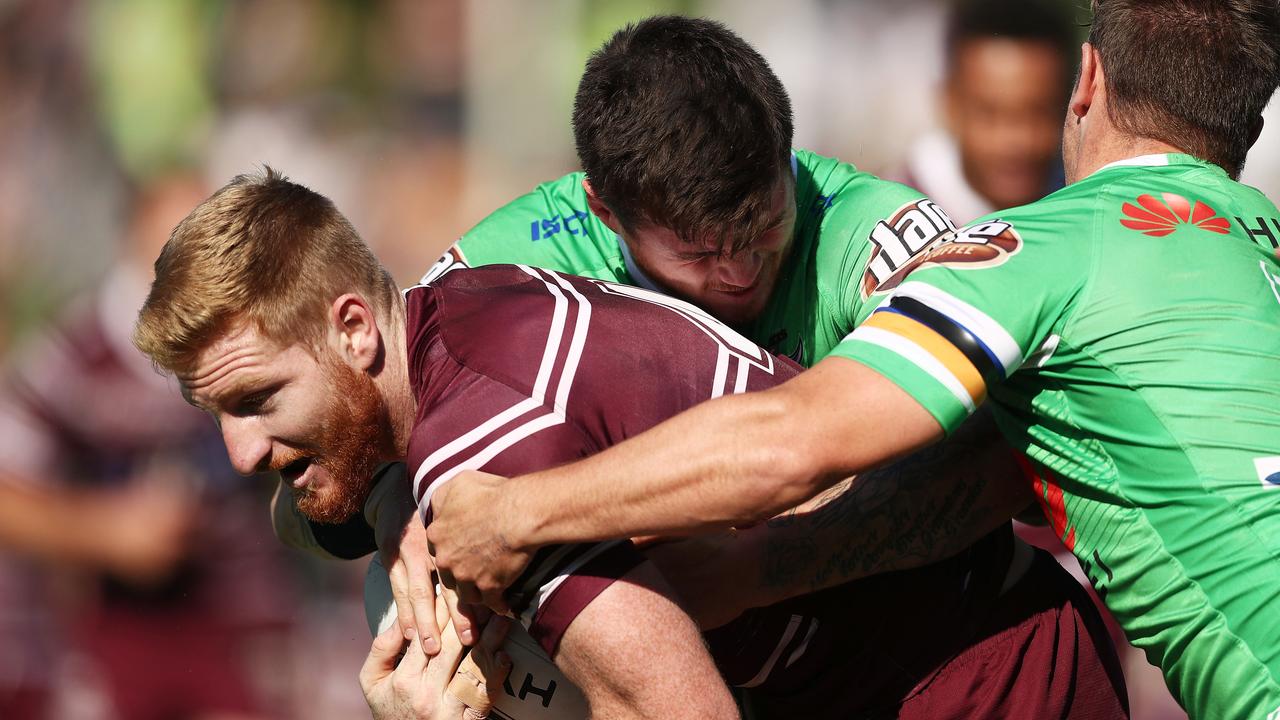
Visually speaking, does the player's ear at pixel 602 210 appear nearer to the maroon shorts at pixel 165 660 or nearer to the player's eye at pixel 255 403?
the player's eye at pixel 255 403

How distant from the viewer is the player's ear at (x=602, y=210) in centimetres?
366

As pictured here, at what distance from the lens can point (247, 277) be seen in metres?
3.04

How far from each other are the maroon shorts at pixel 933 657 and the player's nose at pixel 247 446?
4.39 ft

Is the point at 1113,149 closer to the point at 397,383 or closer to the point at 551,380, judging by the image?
the point at 551,380

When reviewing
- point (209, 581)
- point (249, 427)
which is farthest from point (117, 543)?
point (249, 427)

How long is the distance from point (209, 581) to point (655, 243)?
3795mm

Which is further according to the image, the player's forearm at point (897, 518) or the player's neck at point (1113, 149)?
the player's forearm at point (897, 518)

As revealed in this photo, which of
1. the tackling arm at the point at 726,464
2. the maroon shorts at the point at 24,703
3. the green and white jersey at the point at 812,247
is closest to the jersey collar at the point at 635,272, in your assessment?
the green and white jersey at the point at 812,247

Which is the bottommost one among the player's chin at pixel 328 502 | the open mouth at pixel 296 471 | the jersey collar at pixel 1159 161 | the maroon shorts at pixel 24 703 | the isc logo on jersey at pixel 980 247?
the maroon shorts at pixel 24 703

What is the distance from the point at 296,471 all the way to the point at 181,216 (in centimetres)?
350

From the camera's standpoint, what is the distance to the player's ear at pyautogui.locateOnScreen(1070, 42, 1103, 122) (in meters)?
3.00

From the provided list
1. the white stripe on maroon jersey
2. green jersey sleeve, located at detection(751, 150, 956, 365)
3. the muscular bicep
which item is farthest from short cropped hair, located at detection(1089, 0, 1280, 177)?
the muscular bicep

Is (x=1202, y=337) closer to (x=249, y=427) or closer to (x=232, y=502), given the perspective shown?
(x=249, y=427)

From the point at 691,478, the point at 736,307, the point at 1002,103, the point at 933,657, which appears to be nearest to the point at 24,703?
the point at 736,307
